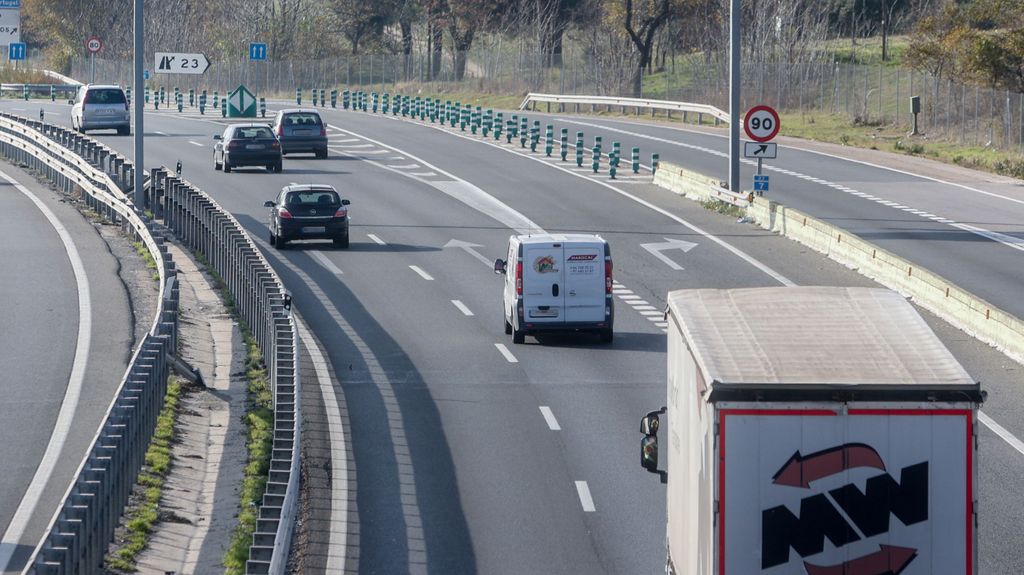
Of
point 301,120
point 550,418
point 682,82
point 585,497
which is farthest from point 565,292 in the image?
point 682,82

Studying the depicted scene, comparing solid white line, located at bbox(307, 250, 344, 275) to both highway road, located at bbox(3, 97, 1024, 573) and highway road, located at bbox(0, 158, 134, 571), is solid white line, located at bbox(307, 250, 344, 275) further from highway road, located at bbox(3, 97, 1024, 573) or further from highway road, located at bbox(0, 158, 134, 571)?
highway road, located at bbox(0, 158, 134, 571)

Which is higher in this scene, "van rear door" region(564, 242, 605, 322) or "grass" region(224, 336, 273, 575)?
"van rear door" region(564, 242, 605, 322)

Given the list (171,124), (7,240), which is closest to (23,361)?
(7,240)

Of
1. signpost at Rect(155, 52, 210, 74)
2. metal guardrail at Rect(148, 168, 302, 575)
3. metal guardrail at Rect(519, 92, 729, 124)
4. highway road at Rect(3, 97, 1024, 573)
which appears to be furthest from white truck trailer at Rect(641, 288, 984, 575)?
metal guardrail at Rect(519, 92, 729, 124)

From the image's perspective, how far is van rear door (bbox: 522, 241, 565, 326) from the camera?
23219mm

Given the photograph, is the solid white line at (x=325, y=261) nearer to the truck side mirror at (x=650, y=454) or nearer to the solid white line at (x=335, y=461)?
the solid white line at (x=335, y=461)

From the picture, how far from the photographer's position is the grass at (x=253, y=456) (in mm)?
13219

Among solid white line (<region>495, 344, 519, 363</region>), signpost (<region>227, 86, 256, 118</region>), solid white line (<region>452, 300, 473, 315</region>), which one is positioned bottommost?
solid white line (<region>495, 344, 519, 363</region>)

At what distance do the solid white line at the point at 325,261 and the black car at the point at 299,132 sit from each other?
59.6ft

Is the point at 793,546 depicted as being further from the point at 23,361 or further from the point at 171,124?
the point at 171,124

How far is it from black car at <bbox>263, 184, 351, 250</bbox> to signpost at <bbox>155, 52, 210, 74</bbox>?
61.4 feet

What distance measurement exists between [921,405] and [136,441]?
877 cm

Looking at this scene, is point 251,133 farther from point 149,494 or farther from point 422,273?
point 149,494

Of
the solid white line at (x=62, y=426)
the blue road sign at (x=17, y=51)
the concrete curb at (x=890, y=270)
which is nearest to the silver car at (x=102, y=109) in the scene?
the concrete curb at (x=890, y=270)
